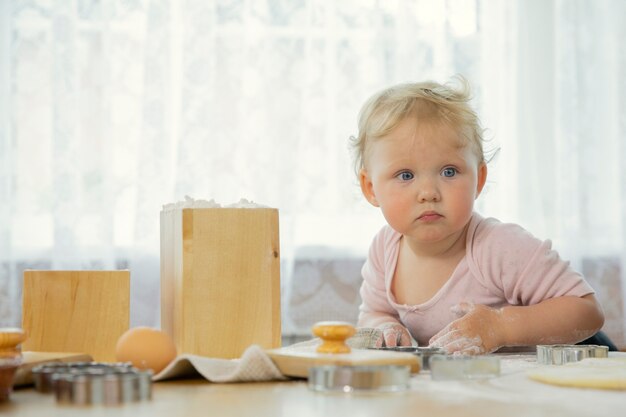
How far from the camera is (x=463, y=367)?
72 cm

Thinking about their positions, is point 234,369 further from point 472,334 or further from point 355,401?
point 472,334

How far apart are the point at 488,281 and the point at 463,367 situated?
76 cm

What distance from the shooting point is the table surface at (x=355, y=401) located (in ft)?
1.87

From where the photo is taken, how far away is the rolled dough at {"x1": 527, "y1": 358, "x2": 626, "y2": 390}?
671 millimetres

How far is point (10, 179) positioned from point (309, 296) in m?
0.92

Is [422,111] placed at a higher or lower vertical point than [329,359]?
higher

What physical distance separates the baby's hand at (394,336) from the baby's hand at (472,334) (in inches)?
3.8

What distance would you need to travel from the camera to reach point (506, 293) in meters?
1.45

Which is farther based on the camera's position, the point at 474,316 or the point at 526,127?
the point at 526,127

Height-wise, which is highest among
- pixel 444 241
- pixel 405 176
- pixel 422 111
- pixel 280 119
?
pixel 280 119

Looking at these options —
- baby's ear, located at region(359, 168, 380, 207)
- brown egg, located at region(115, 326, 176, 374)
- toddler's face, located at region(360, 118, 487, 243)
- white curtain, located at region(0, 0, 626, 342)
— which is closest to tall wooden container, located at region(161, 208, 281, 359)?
brown egg, located at region(115, 326, 176, 374)

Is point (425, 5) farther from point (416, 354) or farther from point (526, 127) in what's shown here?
point (416, 354)

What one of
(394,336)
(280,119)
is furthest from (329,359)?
(280,119)

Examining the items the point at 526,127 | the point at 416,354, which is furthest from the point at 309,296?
the point at 416,354
